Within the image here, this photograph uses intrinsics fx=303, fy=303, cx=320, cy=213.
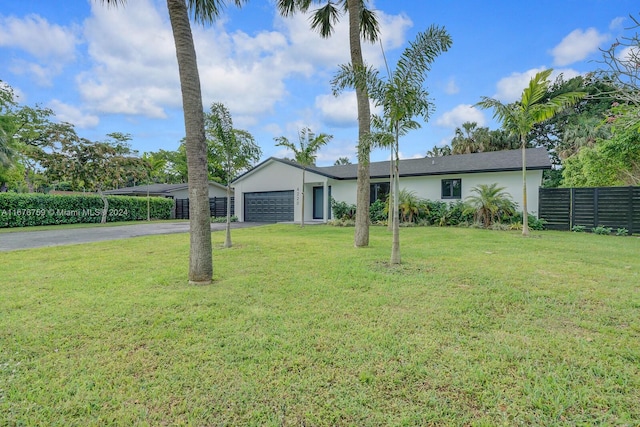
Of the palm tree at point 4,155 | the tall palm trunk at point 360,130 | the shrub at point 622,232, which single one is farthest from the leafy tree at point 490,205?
the palm tree at point 4,155

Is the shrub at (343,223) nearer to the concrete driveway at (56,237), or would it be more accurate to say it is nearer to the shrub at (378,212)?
the shrub at (378,212)

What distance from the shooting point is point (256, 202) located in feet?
69.3

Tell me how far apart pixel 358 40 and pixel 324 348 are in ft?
26.6

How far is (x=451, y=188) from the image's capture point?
15.6 metres

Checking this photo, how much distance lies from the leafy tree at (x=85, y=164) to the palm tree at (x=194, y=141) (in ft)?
62.6

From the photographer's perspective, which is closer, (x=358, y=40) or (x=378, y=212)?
(x=358, y=40)

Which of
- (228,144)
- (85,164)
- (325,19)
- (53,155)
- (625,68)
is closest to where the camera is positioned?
(625,68)

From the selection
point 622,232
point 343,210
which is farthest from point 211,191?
point 622,232

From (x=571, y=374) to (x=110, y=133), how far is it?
34452 millimetres

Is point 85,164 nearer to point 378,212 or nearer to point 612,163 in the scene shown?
point 378,212

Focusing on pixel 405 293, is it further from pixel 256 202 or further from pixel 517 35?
pixel 256 202

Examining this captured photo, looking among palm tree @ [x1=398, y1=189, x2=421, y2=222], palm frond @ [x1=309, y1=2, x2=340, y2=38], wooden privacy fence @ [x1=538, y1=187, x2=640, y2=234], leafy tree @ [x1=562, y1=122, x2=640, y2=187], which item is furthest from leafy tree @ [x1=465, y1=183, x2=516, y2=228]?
palm frond @ [x1=309, y1=2, x2=340, y2=38]

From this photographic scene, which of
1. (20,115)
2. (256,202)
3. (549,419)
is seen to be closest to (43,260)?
(549,419)

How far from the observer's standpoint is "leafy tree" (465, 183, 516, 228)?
13031 millimetres
